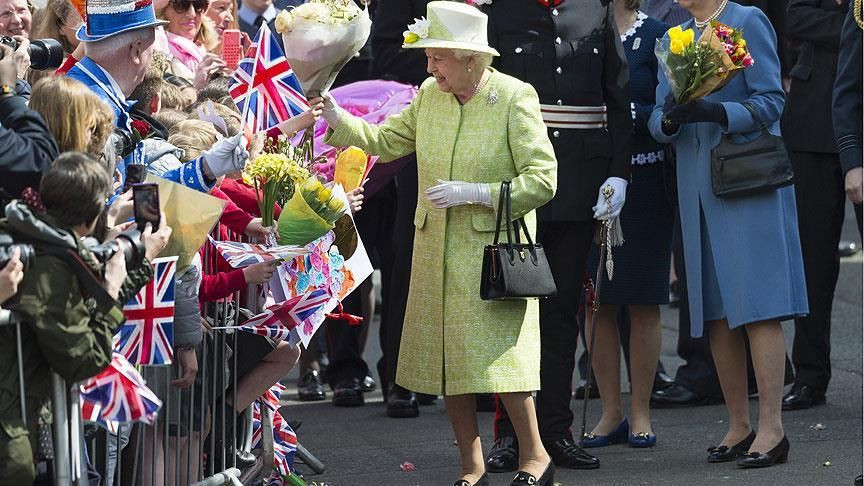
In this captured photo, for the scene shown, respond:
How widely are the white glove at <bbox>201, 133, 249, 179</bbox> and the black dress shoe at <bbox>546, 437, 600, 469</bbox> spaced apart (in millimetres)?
2196

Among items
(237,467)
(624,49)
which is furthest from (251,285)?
(624,49)

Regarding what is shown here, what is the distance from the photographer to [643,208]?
6754mm

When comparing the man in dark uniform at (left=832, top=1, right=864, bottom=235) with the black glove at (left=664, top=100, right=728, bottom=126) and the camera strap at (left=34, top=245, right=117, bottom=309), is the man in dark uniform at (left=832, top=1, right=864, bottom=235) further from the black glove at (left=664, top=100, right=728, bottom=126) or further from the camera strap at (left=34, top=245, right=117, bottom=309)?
the camera strap at (left=34, top=245, right=117, bottom=309)

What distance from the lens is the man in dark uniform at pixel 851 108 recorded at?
19.4 ft

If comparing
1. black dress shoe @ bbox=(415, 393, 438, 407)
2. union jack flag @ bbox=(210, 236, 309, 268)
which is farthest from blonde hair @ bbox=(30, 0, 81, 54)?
black dress shoe @ bbox=(415, 393, 438, 407)

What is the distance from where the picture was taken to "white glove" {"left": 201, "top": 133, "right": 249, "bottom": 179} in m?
4.73

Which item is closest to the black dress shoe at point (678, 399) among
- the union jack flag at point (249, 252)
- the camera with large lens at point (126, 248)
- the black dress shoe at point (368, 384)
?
the black dress shoe at point (368, 384)

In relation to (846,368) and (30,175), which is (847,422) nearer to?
(846,368)

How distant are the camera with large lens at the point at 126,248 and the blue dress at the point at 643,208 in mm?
3082

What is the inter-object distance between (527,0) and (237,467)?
227 centimetres

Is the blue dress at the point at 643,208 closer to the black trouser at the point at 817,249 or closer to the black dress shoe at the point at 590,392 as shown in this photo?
the black trouser at the point at 817,249

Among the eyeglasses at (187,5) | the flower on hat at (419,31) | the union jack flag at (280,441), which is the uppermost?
the eyeglasses at (187,5)

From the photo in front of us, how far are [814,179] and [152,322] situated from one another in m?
4.26

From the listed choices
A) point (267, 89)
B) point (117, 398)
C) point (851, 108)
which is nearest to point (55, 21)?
point (267, 89)
